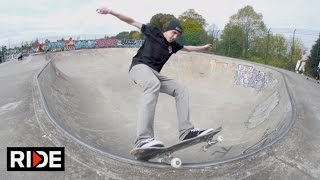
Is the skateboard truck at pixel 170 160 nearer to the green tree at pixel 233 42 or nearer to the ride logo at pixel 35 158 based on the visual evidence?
the ride logo at pixel 35 158

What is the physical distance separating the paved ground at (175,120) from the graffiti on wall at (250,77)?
6cm

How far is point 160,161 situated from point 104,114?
766 centimetres

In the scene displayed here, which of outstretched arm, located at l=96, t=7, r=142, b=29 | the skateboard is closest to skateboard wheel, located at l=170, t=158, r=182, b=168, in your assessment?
the skateboard

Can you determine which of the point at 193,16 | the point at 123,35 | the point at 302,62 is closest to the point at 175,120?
the point at 302,62

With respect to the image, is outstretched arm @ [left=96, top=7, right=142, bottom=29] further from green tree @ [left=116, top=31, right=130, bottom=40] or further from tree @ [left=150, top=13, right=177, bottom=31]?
green tree @ [left=116, top=31, right=130, bottom=40]

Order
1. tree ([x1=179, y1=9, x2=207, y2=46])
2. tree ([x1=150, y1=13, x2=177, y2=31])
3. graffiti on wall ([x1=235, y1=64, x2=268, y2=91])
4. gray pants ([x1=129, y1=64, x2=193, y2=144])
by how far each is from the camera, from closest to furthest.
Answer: gray pants ([x1=129, y1=64, x2=193, y2=144]) → graffiti on wall ([x1=235, y1=64, x2=268, y2=91]) → tree ([x1=179, y1=9, x2=207, y2=46]) → tree ([x1=150, y1=13, x2=177, y2=31])

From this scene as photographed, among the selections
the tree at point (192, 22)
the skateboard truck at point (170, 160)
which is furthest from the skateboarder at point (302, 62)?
the tree at point (192, 22)

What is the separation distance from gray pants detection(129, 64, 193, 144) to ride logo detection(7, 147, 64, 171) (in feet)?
4.33

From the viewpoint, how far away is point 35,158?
206 inches

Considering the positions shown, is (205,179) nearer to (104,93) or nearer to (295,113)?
(295,113)

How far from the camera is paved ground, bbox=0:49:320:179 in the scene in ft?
17.4

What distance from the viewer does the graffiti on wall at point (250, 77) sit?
54.4ft

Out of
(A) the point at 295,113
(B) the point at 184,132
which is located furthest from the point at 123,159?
(A) the point at 295,113

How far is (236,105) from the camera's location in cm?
1488
